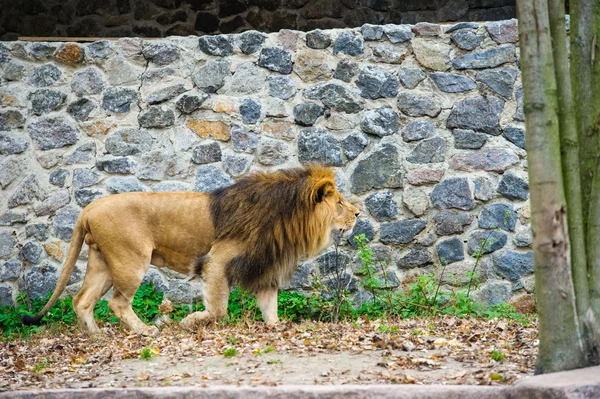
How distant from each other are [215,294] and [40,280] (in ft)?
7.91

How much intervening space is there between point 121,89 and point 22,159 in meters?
1.19

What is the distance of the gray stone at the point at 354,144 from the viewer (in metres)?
8.16

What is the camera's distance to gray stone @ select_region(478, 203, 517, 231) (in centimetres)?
805

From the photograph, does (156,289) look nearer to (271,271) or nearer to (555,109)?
(271,271)

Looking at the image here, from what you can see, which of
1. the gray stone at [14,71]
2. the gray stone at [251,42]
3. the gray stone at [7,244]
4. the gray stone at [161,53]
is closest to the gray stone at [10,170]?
the gray stone at [7,244]

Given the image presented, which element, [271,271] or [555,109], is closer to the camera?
[555,109]

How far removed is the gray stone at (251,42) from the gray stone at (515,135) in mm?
2516

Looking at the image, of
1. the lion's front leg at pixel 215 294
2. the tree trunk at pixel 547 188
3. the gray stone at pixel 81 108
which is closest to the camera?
the tree trunk at pixel 547 188

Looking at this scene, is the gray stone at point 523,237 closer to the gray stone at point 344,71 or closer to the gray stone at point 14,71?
the gray stone at point 344,71

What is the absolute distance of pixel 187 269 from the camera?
708 centimetres

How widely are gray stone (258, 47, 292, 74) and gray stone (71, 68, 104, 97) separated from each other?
160cm

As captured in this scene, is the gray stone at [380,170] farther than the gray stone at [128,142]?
No

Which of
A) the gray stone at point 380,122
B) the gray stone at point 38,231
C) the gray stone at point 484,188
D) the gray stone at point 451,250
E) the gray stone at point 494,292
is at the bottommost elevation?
the gray stone at point 494,292

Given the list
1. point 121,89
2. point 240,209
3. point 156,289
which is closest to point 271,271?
point 240,209
